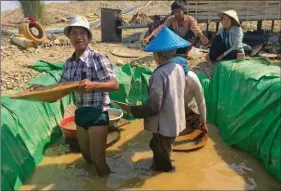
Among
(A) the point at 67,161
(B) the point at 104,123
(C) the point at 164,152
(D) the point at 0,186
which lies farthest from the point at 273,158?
(D) the point at 0,186

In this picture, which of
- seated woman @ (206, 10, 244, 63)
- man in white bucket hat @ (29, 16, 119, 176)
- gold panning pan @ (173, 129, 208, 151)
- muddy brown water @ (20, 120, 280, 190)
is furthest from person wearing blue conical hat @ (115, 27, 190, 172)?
seated woman @ (206, 10, 244, 63)

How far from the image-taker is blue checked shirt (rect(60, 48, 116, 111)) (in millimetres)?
3396

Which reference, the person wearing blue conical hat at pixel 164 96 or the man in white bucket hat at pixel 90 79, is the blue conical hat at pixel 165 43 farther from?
the man in white bucket hat at pixel 90 79

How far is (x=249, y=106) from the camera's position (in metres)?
4.39

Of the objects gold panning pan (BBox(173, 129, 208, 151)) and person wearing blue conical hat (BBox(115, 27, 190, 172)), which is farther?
gold panning pan (BBox(173, 129, 208, 151))

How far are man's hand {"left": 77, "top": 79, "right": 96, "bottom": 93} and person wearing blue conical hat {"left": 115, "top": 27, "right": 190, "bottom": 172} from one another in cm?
54

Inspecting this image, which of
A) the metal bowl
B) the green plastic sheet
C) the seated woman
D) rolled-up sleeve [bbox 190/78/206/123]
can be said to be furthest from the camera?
the seated woman

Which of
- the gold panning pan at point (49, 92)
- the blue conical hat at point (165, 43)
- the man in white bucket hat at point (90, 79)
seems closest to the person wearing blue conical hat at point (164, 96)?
the blue conical hat at point (165, 43)

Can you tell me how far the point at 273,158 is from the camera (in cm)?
368

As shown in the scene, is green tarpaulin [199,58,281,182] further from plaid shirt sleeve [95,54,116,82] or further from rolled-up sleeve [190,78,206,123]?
plaid shirt sleeve [95,54,116,82]

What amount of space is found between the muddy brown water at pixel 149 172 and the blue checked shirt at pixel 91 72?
91 centimetres

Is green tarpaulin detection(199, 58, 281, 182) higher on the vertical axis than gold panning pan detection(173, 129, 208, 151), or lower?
higher

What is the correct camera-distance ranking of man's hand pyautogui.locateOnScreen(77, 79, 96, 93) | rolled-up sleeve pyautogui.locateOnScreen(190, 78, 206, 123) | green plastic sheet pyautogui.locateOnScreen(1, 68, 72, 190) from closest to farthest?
man's hand pyautogui.locateOnScreen(77, 79, 96, 93)
green plastic sheet pyautogui.locateOnScreen(1, 68, 72, 190)
rolled-up sleeve pyautogui.locateOnScreen(190, 78, 206, 123)

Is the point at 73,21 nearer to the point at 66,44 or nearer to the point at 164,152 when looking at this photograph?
the point at 164,152
